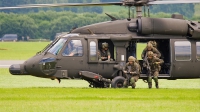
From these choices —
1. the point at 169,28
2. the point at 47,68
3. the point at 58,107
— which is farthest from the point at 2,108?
the point at 169,28

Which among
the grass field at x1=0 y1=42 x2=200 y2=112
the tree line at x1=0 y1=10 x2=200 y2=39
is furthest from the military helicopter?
the tree line at x1=0 y1=10 x2=200 y2=39

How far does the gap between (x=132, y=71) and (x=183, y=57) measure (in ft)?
7.65

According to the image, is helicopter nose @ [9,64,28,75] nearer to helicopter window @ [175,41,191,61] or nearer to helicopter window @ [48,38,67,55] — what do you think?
helicopter window @ [48,38,67,55]

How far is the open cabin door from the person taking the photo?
28672 millimetres

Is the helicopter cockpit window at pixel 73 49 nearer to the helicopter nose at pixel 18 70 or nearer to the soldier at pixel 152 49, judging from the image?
the helicopter nose at pixel 18 70

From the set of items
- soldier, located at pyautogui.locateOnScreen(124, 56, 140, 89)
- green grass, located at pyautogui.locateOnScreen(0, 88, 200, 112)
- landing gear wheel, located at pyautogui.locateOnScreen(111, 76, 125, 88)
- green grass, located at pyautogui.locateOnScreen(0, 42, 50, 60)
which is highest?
green grass, located at pyautogui.locateOnScreen(0, 42, 50, 60)

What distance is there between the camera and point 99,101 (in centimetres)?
2145

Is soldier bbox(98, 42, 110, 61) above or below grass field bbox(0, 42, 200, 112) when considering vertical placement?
above

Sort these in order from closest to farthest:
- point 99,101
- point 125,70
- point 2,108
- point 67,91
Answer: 1. point 2,108
2. point 99,101
3. point 67,91
4. point 125,70

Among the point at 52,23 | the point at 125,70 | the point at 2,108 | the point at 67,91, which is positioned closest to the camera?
the point at 2,108

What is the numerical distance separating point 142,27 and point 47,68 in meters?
3.62

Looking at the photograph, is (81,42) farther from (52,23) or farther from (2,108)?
(52,23)

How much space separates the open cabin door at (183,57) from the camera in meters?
28.7

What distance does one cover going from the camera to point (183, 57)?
2880 cm
